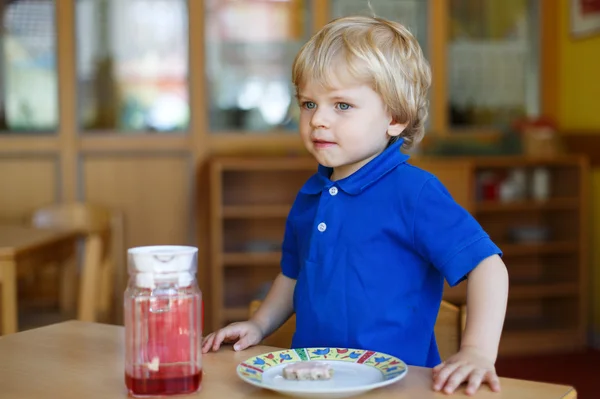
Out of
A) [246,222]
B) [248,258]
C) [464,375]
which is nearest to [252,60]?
[246,222]

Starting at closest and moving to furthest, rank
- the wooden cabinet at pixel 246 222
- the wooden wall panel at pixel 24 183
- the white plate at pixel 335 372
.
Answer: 1. the white plate at pixel 335 372
2. the wooden cabinet at pixel 246 222
3. the wooden wall panel at pixel 24 183

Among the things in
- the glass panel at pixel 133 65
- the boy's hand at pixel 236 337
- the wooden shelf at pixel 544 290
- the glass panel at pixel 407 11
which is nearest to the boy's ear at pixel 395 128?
the boy's hand at pixel 236 337

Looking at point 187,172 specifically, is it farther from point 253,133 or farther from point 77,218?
point 77,218

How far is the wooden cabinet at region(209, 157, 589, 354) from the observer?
4172 millimetres

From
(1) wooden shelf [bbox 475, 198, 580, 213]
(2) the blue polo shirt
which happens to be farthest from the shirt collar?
(1) wooden shelf [bbox 475, 198, 580, 213]

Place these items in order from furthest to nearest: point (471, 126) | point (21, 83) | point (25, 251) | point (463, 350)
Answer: point (471, 126) → point (21, 83) → point (25, 251) → point (463, 350)

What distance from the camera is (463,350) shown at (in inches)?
40.3

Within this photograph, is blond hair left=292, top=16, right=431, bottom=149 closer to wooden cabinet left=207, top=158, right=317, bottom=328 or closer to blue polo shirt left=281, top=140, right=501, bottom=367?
blue polo shirt left=281, top=140, right=501, bottom=367

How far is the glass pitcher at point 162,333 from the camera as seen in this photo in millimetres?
867

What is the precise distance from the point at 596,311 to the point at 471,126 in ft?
3.95

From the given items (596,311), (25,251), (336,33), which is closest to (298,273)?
(336,33)

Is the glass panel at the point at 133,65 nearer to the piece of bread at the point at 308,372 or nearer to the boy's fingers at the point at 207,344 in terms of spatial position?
the boy's fingers at the point at 207,344

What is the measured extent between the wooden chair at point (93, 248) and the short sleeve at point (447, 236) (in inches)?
69.4

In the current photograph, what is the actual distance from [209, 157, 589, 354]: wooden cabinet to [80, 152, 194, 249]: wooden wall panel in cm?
23
